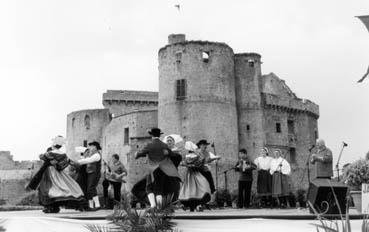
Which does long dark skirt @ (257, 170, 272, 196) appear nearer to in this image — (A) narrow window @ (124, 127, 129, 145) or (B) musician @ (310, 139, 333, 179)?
(B) musician @ (310, 139, 333, 179)

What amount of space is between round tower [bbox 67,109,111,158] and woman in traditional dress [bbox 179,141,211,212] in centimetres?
3691

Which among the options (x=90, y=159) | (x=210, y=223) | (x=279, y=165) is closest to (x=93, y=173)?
(x=90, y=159)

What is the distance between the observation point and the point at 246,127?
131ft

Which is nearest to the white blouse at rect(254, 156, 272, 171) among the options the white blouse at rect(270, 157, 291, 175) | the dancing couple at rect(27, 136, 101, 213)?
the white blouse at rect(270, 157, 291, 175)

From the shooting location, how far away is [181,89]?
37531 millimetres

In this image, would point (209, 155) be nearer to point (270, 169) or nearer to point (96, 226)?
point (270, 169)

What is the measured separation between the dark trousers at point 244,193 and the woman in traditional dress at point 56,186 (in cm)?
515

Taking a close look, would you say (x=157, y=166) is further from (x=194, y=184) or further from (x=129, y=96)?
(x=129, y=96)

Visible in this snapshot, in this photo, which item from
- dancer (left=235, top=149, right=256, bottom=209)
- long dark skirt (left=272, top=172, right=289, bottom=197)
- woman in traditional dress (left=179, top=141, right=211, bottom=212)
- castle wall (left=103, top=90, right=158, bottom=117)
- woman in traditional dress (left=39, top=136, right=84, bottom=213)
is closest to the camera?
woman in traditional dress (left=39, top=136, right=84, bottom=213)

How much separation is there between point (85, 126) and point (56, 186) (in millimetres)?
38562

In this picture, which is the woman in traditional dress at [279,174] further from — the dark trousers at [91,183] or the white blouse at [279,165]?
the dark trousers at [91,183]

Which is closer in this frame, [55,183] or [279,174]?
[55,183]

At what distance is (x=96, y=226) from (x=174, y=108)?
30310mm

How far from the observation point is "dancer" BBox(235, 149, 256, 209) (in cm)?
1472
